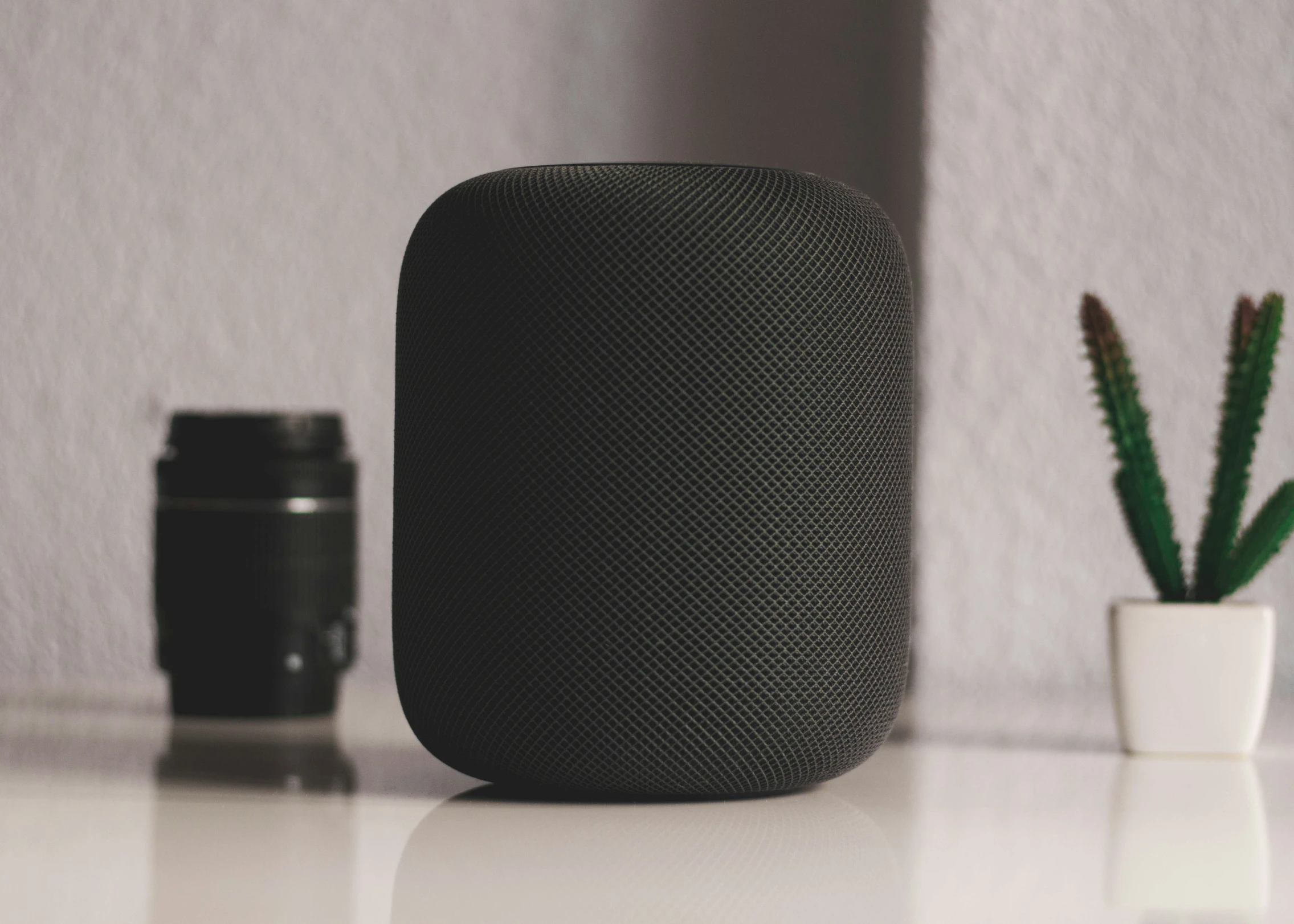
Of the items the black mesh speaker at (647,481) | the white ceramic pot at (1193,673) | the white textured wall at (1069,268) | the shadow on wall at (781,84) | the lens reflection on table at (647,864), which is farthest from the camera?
the shadow on wall at (781,84)

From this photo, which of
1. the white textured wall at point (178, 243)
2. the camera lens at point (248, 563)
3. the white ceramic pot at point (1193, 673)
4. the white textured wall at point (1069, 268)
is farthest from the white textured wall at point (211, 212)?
the white ceramic pot at point (1193, 673)

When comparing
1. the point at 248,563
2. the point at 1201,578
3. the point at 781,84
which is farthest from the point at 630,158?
the point at 1201,578

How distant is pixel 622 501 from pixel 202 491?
481mm

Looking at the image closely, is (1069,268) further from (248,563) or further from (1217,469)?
(248,563)

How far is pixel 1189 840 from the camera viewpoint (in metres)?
0.71

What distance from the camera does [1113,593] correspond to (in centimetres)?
128

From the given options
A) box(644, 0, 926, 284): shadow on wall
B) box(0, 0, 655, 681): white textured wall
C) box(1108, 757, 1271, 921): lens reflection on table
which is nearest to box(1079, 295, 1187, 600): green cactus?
box(1108, 757, 1271, 921): lens reflection on table

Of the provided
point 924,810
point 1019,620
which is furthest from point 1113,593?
point 924,810

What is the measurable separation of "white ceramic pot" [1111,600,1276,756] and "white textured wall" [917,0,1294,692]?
1.01ft

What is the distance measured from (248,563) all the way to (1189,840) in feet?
2.12

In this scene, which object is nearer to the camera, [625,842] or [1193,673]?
[625,842]

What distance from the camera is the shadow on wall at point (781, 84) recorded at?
1391 mm

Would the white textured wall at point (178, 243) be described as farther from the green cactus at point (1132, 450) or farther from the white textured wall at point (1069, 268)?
the green cactus at point (1132, 450)

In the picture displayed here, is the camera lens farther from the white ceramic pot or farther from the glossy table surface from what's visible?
the white ceramic pot
